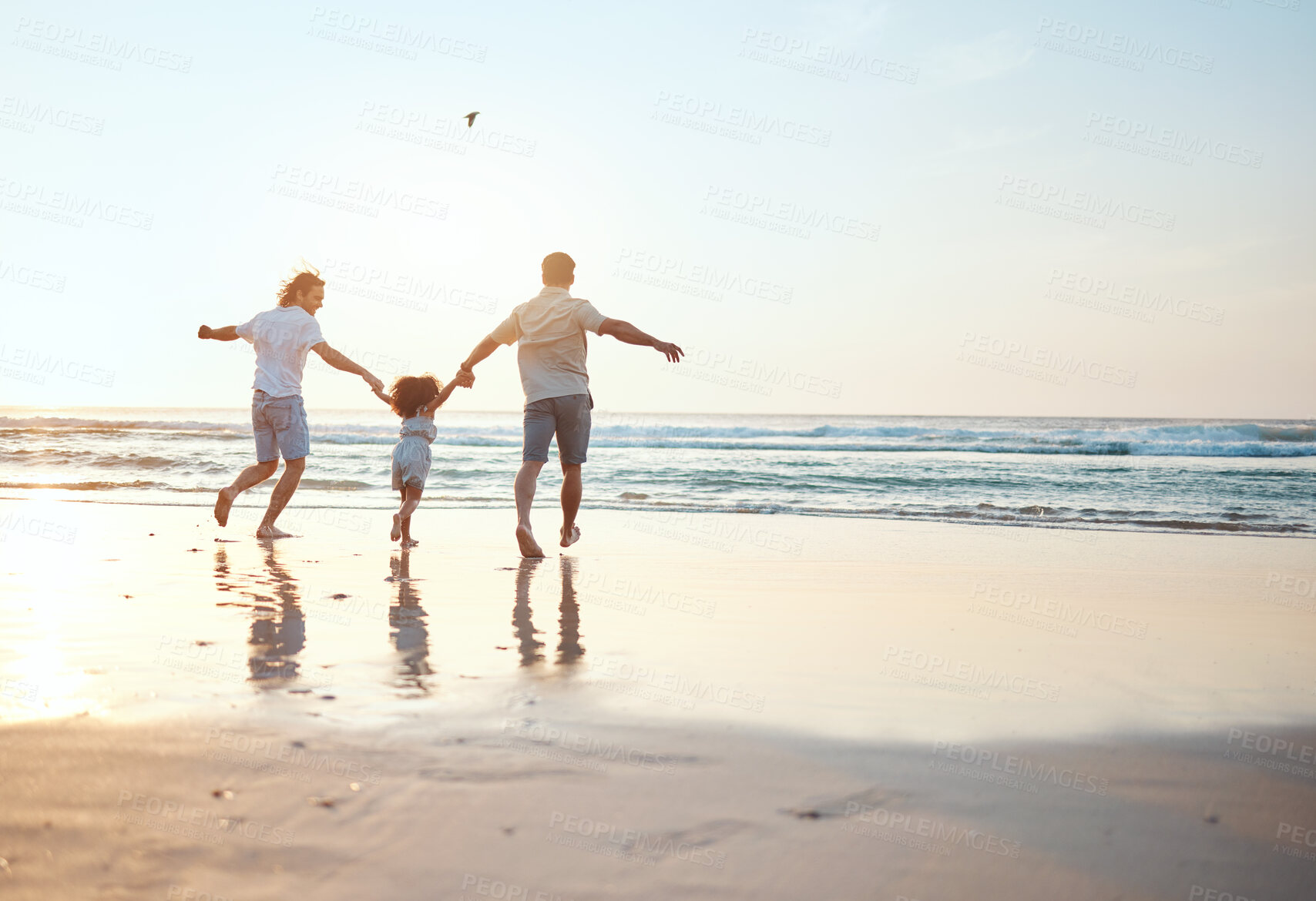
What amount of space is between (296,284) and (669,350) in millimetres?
2979

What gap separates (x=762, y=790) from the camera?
6.84 feet

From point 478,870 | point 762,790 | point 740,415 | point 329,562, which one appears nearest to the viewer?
point 478,870

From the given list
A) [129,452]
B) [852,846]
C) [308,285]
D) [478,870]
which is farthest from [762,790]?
[129,452]

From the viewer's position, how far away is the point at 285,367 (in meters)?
6.57

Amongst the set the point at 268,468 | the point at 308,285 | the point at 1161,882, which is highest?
the point at 308,285

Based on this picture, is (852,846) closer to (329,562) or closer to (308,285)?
(329,562)

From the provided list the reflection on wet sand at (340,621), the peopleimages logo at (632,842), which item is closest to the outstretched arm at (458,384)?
the reflection on wet sand at (340,621)

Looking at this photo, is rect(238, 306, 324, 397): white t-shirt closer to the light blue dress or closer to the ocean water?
the light blue dress

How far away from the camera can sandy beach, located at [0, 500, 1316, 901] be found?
5.72 ft

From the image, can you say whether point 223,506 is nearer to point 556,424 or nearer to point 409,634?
point 556,424

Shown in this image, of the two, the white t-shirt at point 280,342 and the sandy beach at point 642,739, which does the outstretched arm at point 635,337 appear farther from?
the white t-shirt at point 280,342

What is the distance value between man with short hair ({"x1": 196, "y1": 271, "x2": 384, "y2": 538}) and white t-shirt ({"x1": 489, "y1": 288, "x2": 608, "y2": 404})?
102 centimetres

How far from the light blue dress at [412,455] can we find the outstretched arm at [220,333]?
134cm

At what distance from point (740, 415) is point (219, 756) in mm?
61786
